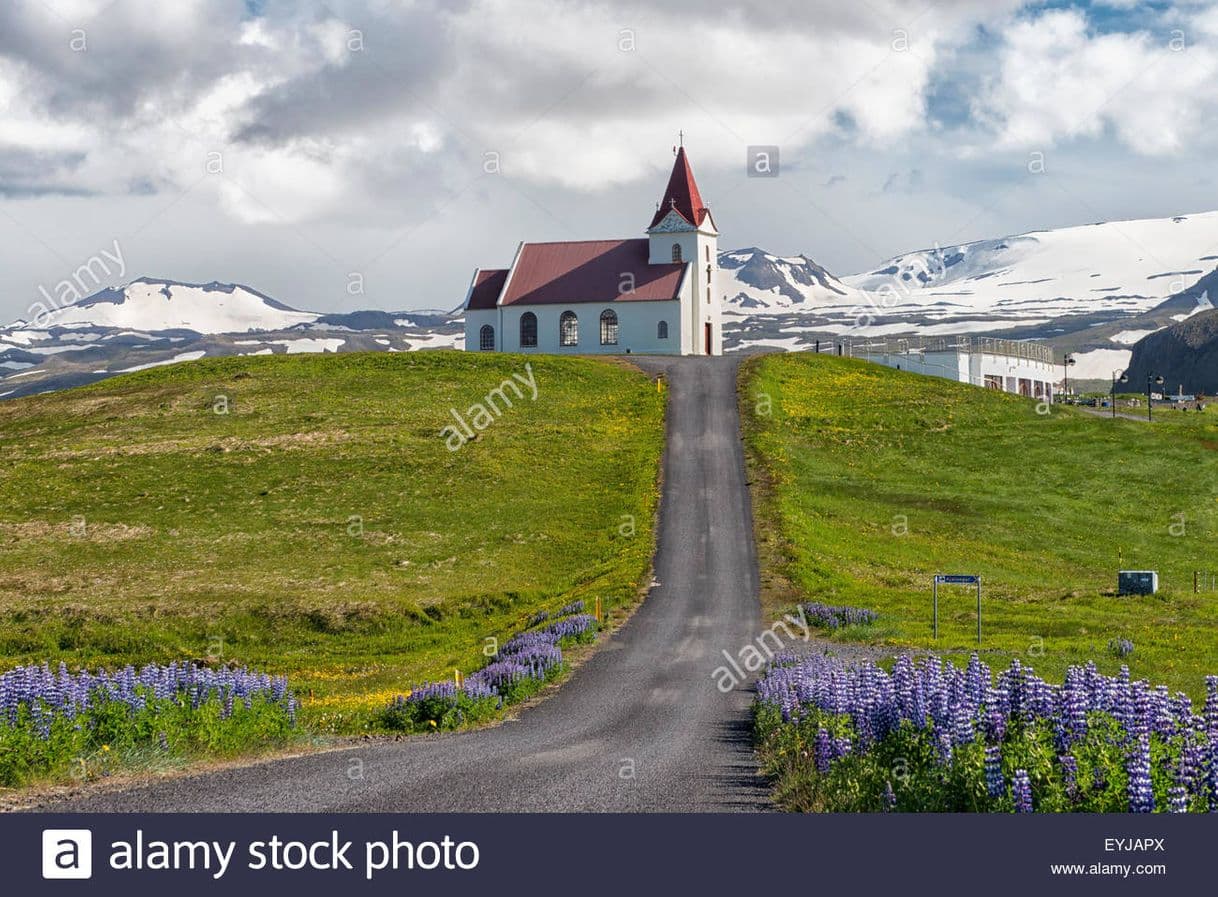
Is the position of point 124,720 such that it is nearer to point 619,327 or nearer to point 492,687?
point 492,687

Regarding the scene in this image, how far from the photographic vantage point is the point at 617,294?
113 m

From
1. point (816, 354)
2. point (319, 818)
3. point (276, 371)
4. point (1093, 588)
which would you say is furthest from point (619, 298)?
point (319, 818)

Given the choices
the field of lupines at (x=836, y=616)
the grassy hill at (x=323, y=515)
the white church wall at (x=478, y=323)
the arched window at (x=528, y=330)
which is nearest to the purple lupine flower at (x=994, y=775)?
the grassy hill at (x=323, y=515)

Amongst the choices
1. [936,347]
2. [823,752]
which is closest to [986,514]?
[823,752]

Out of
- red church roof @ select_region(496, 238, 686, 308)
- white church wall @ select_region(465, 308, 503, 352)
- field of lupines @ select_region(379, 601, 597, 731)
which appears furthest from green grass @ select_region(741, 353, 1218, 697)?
white church wall @ select_region(465, 308, 503, 352)

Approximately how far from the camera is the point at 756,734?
72.9 ft

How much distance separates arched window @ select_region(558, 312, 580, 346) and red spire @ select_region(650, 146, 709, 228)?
442 inches

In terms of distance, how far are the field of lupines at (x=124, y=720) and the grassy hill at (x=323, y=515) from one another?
311 cm

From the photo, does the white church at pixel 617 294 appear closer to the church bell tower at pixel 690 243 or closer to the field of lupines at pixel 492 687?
the church bell tower at pixel 690 243

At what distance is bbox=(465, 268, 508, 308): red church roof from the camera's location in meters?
120

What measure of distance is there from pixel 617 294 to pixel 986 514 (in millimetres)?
56240

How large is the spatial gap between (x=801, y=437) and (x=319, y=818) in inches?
2492

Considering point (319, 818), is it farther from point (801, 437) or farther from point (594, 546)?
point (801, 437)

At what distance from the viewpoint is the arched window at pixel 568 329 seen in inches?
4491
